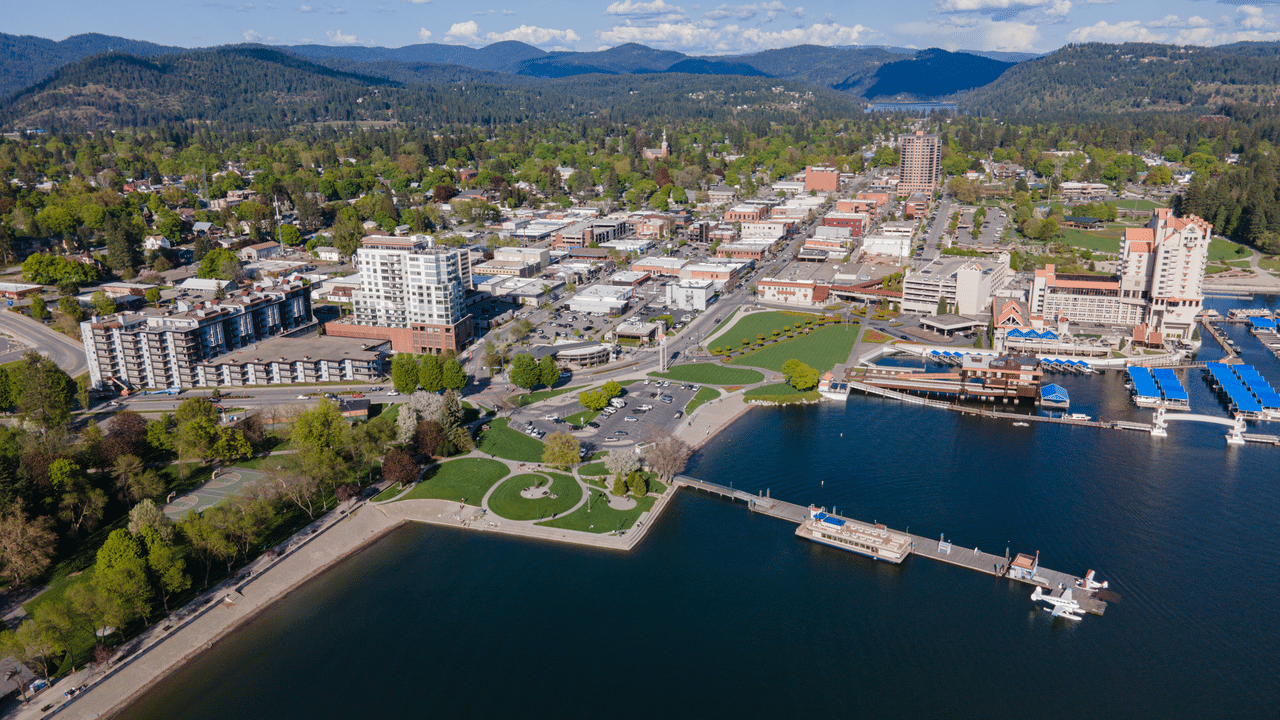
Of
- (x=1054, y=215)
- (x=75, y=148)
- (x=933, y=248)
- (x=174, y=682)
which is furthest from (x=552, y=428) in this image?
(x=75, y=148)

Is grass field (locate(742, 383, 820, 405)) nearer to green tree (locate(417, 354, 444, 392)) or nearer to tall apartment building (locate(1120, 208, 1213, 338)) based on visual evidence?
green tree (locate(417, 354, 444, 392))

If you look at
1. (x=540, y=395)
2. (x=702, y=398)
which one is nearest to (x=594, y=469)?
(x=540, y=395)

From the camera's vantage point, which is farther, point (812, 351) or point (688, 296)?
point (688, 296)

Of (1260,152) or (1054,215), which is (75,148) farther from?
(1260,152)

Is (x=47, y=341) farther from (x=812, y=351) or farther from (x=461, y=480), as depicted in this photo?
(x=812, y=351)

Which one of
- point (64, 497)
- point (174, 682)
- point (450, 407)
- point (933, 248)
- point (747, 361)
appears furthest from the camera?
point (933, 248)

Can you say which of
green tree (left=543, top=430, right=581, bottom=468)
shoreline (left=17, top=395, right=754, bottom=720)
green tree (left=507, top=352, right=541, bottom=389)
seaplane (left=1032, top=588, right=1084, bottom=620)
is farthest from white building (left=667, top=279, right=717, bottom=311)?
seaplane (left=1032, top=588, right=1084, bottom=620)
